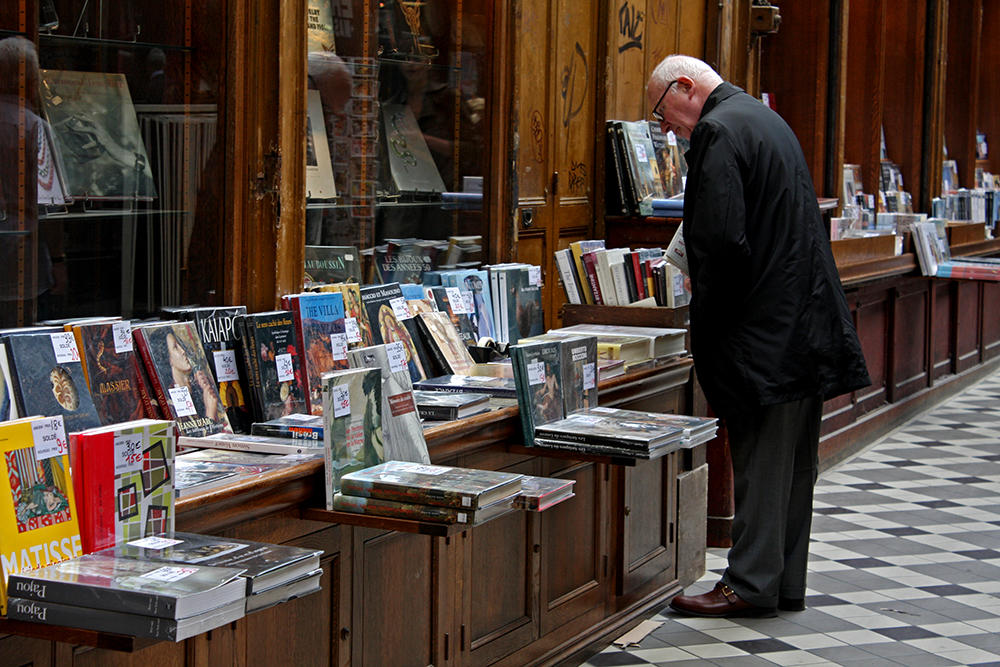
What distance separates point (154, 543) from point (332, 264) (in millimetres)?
1742

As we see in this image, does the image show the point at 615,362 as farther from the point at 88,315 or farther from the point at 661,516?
the point at 88,315

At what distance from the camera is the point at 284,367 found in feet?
10.9

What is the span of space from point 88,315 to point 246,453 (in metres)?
0.56

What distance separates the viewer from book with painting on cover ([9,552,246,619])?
2.00 metres

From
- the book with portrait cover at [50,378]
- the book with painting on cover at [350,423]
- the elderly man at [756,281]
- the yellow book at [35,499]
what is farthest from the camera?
the elderly man at [756,281]

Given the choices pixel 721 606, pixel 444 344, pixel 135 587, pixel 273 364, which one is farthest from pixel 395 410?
pixel 721 606

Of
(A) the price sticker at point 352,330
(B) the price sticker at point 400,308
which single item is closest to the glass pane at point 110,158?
(A) the price sticker at point 352,330

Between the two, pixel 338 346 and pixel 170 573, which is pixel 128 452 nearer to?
pixel 170 573

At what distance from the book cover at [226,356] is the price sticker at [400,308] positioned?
0.66 meters

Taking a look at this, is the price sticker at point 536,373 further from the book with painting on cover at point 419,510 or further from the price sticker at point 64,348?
the price sticker at point 64,348

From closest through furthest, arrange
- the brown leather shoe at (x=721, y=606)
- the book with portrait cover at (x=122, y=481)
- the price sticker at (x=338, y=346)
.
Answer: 1. the book with portrait cover at (x=122, y=481)
2. the price sticker at (x=338, y=346)
3. the brown leather shoe at (x=721, y=606)

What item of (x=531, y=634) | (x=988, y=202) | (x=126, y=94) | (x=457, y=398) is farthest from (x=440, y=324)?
(x=988, y=202)

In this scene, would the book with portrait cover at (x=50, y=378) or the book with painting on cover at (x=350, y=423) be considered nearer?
the book with portrait cover at (x=50, y=378)

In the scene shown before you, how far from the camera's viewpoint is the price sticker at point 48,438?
7.14 ft
